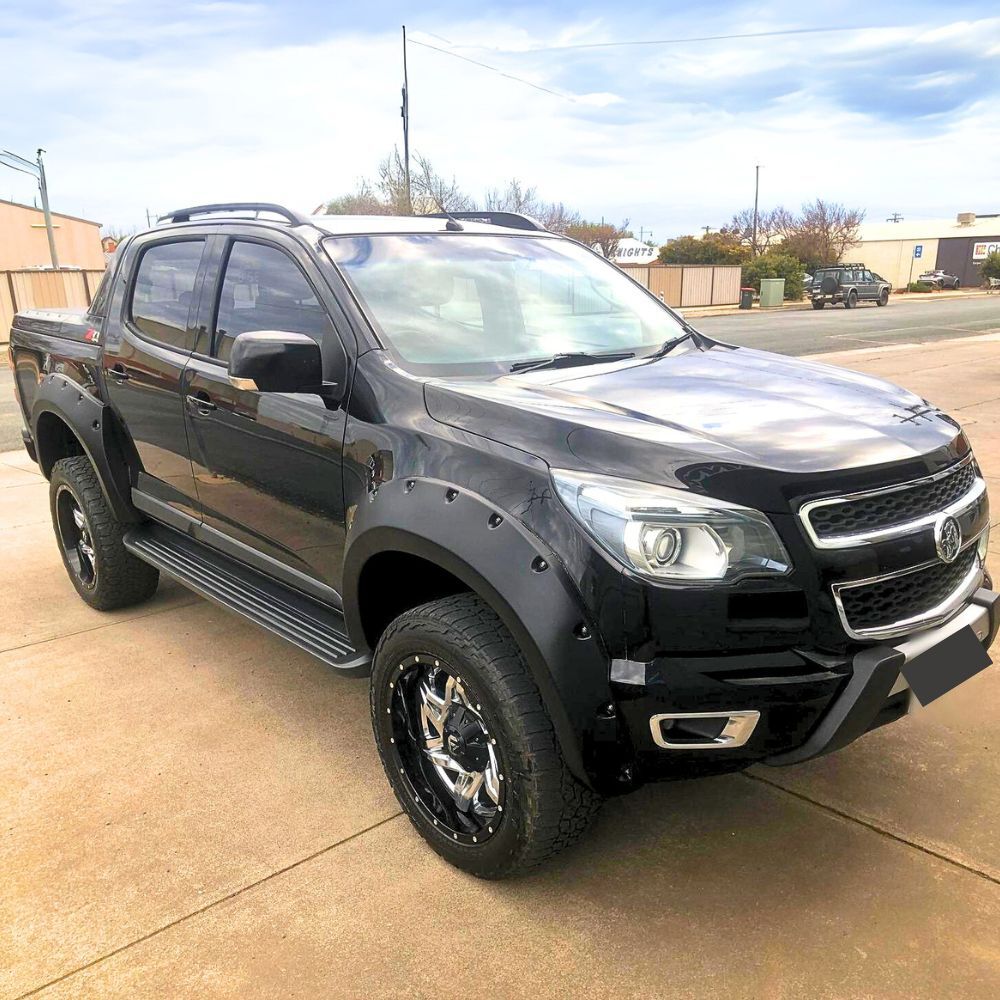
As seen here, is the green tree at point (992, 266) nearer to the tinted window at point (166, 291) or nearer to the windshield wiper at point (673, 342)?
the windshield wiper at point (673, 342)

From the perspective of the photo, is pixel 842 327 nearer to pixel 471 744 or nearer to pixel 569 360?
pixel 569 360

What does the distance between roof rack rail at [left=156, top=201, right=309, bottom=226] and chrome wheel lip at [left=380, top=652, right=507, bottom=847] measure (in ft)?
5.55

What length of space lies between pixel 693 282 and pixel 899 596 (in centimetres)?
3964

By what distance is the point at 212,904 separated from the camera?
2.58 m

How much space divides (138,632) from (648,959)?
3.05 metres

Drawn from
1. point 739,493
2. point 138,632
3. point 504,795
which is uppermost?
point 739,493

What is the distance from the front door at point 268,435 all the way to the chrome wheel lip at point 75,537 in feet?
4.04

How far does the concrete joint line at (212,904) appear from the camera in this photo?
91.4 inches

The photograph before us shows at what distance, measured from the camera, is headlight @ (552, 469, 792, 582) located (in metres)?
2.15

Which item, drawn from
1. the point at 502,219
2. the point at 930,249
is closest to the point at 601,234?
the point at 930,249


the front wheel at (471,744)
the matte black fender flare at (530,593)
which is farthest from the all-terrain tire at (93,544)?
the matte black fender flare at (530,593)

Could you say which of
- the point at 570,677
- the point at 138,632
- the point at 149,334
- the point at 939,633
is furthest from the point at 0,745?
the point at 939,633

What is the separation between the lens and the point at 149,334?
404 cm

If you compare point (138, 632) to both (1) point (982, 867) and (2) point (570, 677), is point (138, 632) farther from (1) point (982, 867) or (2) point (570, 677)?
(1) point (982, 867)
